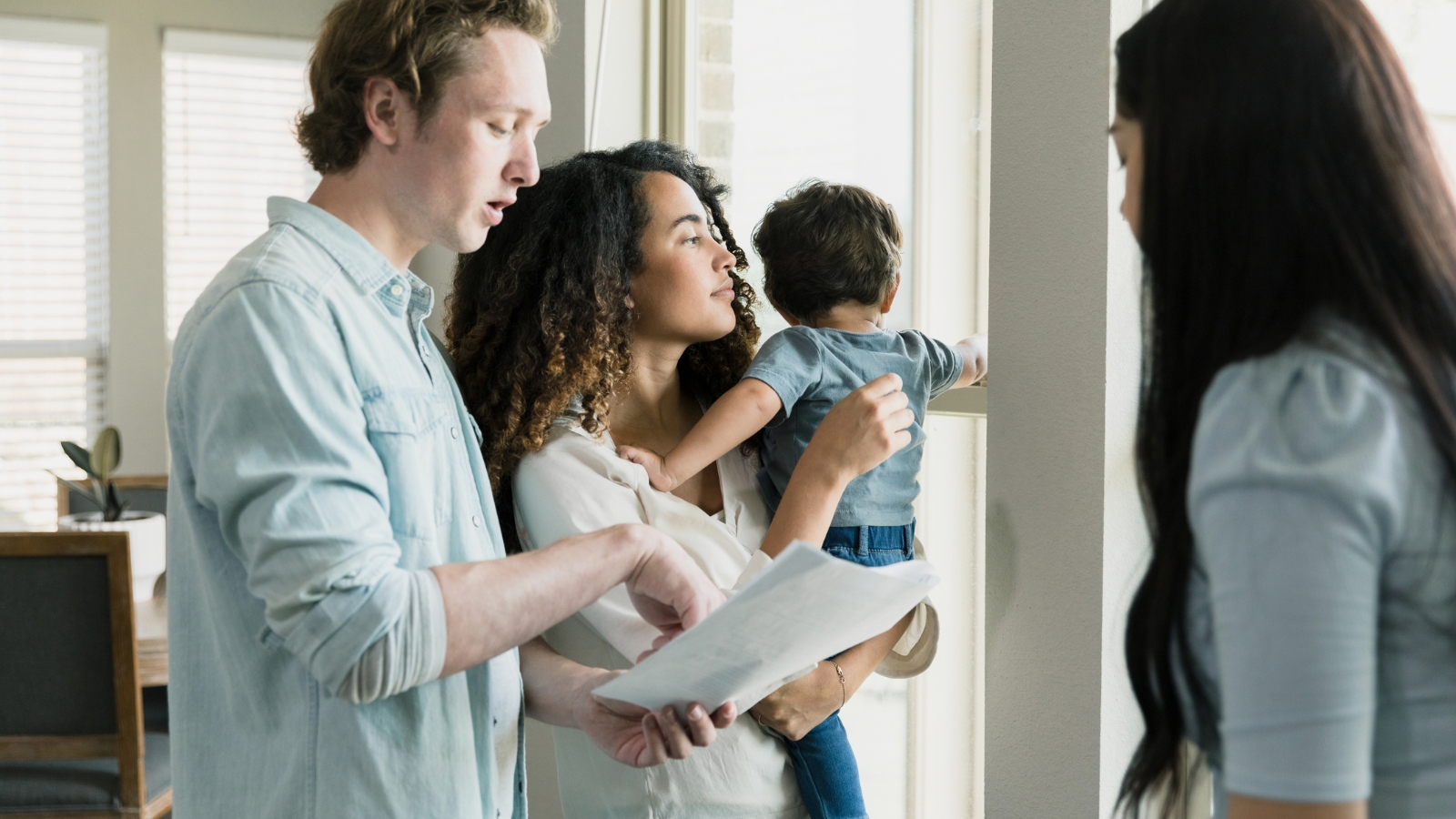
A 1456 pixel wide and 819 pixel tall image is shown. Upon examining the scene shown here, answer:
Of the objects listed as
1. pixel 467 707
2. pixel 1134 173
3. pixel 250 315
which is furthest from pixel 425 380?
pixel 1134 173

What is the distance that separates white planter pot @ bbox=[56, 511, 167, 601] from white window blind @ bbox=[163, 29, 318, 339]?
195 centimetres

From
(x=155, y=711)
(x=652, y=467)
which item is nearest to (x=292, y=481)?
(x=652, y=467)

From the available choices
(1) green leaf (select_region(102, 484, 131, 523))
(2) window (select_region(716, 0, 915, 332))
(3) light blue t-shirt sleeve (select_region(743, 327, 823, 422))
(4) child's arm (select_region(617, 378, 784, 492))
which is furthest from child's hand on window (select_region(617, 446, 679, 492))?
(1) green leaf (select_region(102, 484, 131, 523))

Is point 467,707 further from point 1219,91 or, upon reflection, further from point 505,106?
point 1219,91

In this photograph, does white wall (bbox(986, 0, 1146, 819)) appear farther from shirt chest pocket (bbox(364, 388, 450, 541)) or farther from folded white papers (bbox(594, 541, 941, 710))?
shirt chest pocket (bbox(364, 388, 450, 541))

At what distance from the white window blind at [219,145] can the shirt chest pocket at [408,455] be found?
12.6 ft

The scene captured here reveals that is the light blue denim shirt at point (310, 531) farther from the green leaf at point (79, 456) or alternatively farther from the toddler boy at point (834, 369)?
the green leaf at point (79, 456)

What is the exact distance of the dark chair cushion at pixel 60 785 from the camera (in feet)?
7.02

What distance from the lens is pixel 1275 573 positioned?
505mm

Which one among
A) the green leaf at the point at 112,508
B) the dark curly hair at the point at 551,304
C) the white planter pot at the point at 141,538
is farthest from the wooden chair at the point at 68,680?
the dark curly hair at the point at 551,304

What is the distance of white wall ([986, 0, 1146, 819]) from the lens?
41.6 inches

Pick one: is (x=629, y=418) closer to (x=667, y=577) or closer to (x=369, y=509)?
(x=667, y=577)

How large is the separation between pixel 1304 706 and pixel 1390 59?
326mm

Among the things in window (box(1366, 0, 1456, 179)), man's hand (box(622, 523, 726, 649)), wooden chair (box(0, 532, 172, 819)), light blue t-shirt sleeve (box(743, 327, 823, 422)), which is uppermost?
window (box(1366, 0, 1456, 179))
